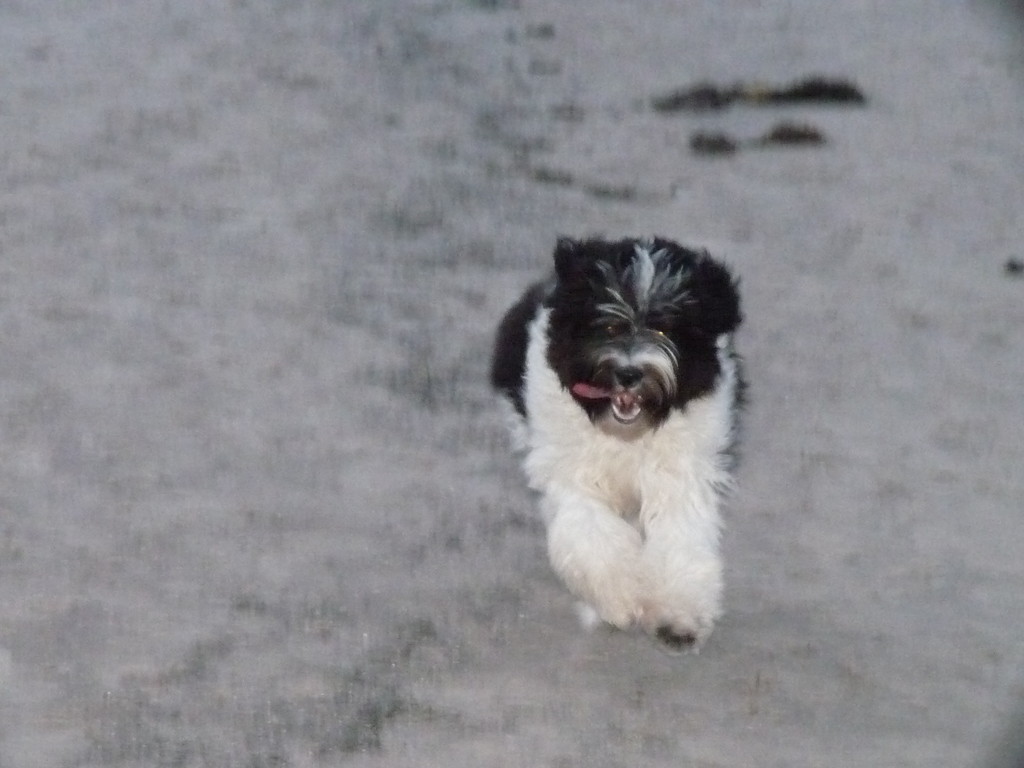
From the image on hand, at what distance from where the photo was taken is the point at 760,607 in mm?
2945

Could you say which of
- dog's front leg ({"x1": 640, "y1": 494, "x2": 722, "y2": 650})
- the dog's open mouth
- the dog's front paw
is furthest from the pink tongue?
the dog's front paw

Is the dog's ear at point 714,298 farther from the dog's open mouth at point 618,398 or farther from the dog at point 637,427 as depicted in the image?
the dog's open mouth at point 618,398

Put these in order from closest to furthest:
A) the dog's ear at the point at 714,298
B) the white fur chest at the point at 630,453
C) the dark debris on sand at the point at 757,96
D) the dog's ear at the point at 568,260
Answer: the dog's ear at the point at 714,298, the dog's ear at the point at 568,260, the white fur chest at the point at 630,453, the dark debris on sand at the point at 757,96

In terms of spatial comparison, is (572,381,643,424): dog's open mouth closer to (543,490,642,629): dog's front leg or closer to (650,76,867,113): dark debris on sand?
(543,490,642,629): dog's front leg

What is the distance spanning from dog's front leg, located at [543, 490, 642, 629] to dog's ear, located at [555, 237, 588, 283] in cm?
62

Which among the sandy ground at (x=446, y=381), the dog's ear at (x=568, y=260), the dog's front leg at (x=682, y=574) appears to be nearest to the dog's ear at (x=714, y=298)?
the dog's ear at (x=568, y=260)

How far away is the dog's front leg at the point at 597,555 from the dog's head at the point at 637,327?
0.83 feet

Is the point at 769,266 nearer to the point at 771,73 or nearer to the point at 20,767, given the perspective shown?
the point at 771,73

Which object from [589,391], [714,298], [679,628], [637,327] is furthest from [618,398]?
[679,628]

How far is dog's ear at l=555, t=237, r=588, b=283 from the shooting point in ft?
9.67

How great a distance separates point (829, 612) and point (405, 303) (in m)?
1.91

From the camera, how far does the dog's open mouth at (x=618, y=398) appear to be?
9.44 feet

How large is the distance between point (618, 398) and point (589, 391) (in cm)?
8

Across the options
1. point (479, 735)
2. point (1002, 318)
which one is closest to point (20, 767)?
point (479, 735)
